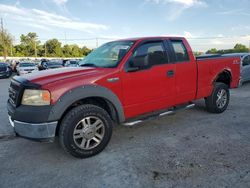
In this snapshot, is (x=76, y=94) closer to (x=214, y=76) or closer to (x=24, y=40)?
(x=214, y=76)

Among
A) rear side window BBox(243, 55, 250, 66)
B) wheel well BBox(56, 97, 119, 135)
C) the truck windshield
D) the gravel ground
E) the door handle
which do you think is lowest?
the gravel ground

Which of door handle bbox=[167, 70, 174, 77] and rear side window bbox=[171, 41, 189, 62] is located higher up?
rear side window bbox=[171, 41, 189, 62]

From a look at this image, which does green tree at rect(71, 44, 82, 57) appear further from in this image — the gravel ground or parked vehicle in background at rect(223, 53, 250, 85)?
the gravel ground

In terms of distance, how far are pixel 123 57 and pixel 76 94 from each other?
109 centimetres

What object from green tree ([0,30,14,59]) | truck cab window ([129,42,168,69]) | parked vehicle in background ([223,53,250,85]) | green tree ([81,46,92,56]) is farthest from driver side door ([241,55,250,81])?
green tree ([81,46,92,56])

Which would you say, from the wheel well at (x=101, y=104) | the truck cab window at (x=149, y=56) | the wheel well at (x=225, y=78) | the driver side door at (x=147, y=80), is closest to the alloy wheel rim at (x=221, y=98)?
the wheel well at (x=225, y=78)

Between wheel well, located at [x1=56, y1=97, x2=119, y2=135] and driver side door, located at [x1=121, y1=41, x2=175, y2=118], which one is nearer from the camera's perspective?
wheel well, located at [x1=56, y1=97, x2=119, y2=135]

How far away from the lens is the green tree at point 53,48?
82.1 metres

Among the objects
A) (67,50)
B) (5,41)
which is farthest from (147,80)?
(67,50)

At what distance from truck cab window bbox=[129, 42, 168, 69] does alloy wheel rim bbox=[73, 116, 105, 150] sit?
113cm

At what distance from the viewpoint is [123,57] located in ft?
12.7

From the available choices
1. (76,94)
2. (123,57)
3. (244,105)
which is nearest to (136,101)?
(123,57)

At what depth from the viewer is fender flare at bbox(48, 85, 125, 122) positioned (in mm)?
3183

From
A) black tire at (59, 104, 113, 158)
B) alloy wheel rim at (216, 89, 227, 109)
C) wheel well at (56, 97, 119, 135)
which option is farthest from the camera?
alloy wheel rim at (216, 89, 227, 109)
